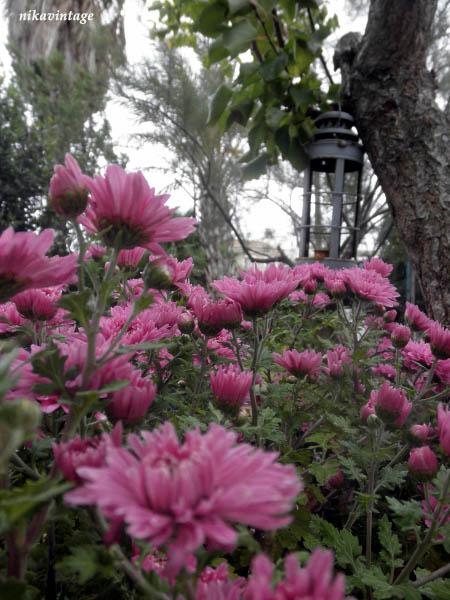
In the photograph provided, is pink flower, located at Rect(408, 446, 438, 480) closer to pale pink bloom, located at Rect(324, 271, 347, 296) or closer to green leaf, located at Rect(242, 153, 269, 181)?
pale pink bloom, located at Rect(324, 271, 347, 296)

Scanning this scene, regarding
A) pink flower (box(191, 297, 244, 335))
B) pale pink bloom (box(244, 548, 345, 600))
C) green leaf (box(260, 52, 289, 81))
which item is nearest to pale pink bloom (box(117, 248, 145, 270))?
pink flower (box(191, 297, 244, 335))

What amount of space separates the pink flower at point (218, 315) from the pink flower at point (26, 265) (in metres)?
0.38

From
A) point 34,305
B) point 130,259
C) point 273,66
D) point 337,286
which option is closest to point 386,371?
point 337,286

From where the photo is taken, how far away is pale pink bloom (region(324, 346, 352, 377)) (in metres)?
1.11

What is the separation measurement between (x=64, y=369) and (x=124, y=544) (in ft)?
0.65

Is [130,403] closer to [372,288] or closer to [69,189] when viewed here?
[69,189]

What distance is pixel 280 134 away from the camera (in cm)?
257

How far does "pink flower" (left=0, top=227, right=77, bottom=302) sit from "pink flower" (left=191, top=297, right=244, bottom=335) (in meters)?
0.38

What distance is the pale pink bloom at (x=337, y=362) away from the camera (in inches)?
43.8

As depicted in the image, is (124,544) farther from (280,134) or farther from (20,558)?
(280,134)

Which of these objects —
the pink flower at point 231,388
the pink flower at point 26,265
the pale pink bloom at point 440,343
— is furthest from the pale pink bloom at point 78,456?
the pale pink bloom at point 440,343

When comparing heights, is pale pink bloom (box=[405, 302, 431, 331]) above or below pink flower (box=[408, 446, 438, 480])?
above

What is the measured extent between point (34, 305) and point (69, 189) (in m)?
0.30

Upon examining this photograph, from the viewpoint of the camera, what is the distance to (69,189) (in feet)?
1.65
